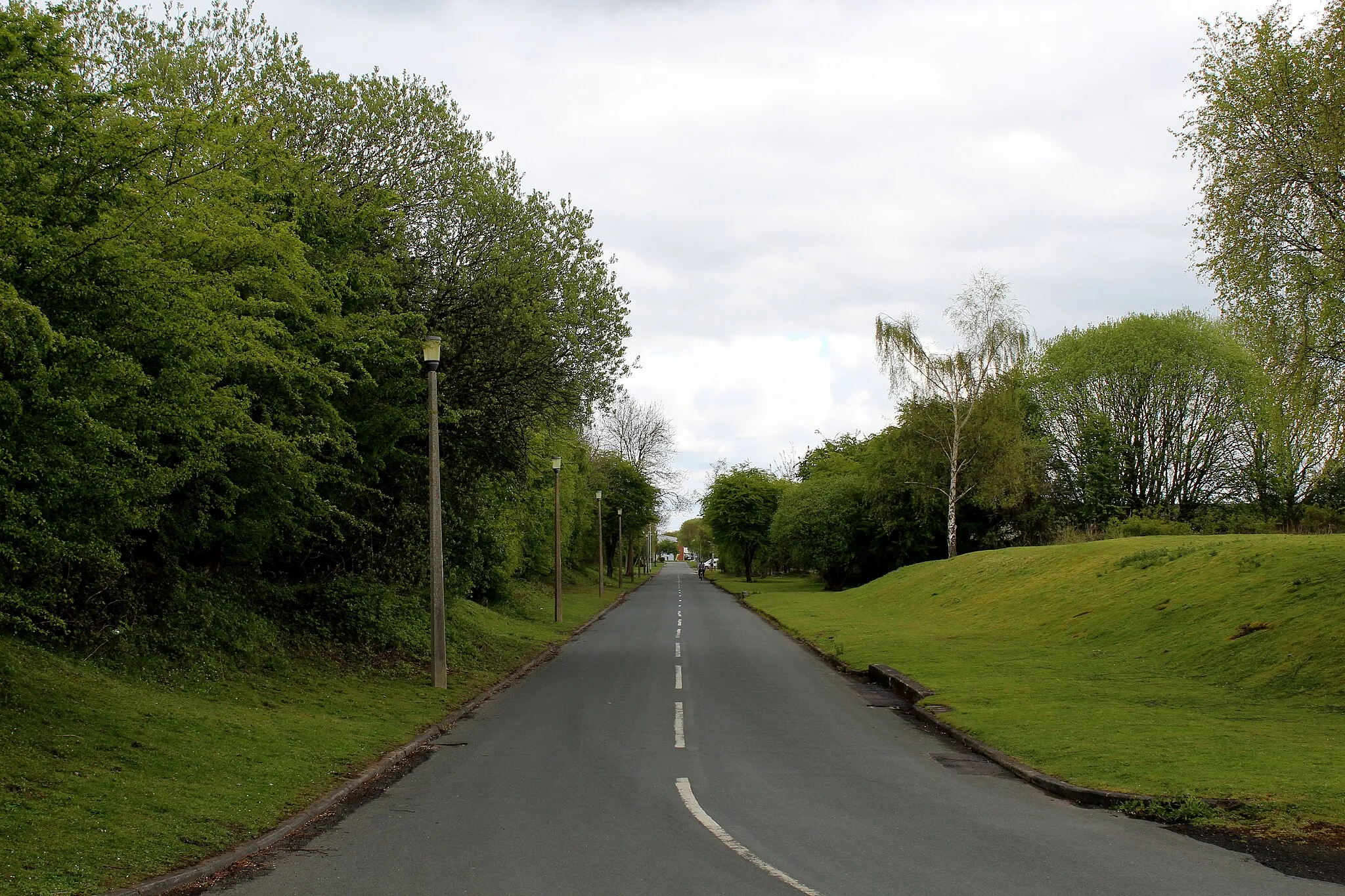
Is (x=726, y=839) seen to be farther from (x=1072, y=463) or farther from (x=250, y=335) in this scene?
(x=1072, y=463)

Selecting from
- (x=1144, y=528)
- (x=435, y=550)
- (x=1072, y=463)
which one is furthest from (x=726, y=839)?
(x=1072, y=463)

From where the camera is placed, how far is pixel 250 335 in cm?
1220

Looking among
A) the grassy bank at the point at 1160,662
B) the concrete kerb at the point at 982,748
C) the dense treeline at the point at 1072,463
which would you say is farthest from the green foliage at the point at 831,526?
the concrete kerb at the point at 982,748

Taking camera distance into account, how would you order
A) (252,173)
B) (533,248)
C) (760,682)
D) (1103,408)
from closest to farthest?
(252,173)
(760,682)
(533,248)
(1103,408)

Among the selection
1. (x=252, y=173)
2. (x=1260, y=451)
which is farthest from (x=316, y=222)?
(x=1260, y=451)

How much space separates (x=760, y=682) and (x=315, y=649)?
27.2ft

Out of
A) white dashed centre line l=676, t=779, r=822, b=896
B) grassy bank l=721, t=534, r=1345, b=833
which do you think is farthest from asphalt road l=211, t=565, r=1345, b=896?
grassy bank l=721, t=534, r=1345, b=833

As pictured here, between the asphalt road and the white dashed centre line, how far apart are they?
0.02m

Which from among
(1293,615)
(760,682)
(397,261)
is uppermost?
(397,261)

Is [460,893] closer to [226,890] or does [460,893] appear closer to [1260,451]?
[226,890]

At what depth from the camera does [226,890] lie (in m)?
6.25

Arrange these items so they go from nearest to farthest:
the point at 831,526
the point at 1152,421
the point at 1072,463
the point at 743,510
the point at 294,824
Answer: the point at 294,824 < the point at 1152,421 < the point at 1072,463 < the point at 831,526 < the point at 743,510

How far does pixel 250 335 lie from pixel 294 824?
665 centimetres

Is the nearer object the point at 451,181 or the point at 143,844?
the point at 143,844
